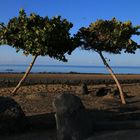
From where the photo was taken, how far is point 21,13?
92.0 feet

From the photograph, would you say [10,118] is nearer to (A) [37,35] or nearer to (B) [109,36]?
(A) [37,35]

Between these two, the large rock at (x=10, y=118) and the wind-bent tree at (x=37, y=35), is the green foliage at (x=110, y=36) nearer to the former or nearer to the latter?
the wind-bent tree at (x=37, y=35)

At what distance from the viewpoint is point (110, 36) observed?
91.5 feet

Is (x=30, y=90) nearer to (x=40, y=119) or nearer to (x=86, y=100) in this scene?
(x=86, y=100)

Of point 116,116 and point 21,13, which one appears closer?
point 116,116

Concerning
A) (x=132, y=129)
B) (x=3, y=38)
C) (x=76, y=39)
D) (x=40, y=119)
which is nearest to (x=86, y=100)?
(x=76, y=39)

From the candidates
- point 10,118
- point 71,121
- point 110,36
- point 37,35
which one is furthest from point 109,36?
point 71,121

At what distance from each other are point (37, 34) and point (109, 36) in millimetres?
4010

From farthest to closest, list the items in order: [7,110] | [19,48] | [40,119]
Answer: [19,48]
[40,119]
[7,110]

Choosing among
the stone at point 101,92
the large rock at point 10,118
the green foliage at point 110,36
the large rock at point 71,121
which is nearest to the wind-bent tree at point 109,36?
the green foliage at point 110,36

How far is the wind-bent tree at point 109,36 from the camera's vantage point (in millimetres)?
27812

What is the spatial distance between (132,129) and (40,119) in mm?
5208

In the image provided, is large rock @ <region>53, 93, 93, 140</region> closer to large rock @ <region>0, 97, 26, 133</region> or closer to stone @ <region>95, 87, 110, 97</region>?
large rock @ <region>0, 97, 26, 133</region>

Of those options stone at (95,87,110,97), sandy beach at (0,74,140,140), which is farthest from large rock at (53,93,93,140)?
stone at (95,87,110,97)
